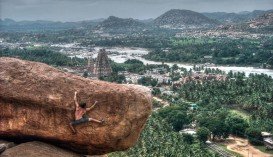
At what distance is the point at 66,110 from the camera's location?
17062 mm

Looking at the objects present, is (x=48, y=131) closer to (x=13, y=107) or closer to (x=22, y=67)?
(x=13, y=107)

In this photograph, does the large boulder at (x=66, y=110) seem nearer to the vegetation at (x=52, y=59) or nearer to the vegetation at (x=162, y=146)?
the vegetation at (x=162, y=146)

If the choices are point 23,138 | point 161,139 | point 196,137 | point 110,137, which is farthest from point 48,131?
point 196,137

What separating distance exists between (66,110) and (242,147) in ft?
185

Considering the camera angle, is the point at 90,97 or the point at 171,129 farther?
the point at 171,129

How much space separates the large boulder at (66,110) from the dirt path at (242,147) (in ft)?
172

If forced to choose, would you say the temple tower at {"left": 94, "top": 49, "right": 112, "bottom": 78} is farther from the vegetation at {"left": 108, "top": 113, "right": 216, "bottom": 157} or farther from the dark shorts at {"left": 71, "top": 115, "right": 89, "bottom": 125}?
the dark shorts at {"left": 71, "top": 115, "right": 89, "bottom": 125}

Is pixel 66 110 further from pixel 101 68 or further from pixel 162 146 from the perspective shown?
pixel 101 68

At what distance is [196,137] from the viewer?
71.2 m

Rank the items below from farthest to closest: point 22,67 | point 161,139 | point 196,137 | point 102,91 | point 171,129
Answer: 1. point 171,129
2. point 196,137
3. point 161,139
4. point 22,67
5. point 102,91

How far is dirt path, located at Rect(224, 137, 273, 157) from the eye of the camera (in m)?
66.8

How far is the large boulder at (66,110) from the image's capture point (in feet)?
55.3

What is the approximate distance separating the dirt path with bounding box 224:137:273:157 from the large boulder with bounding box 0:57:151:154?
5236cm

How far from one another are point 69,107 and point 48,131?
48.9 inches
